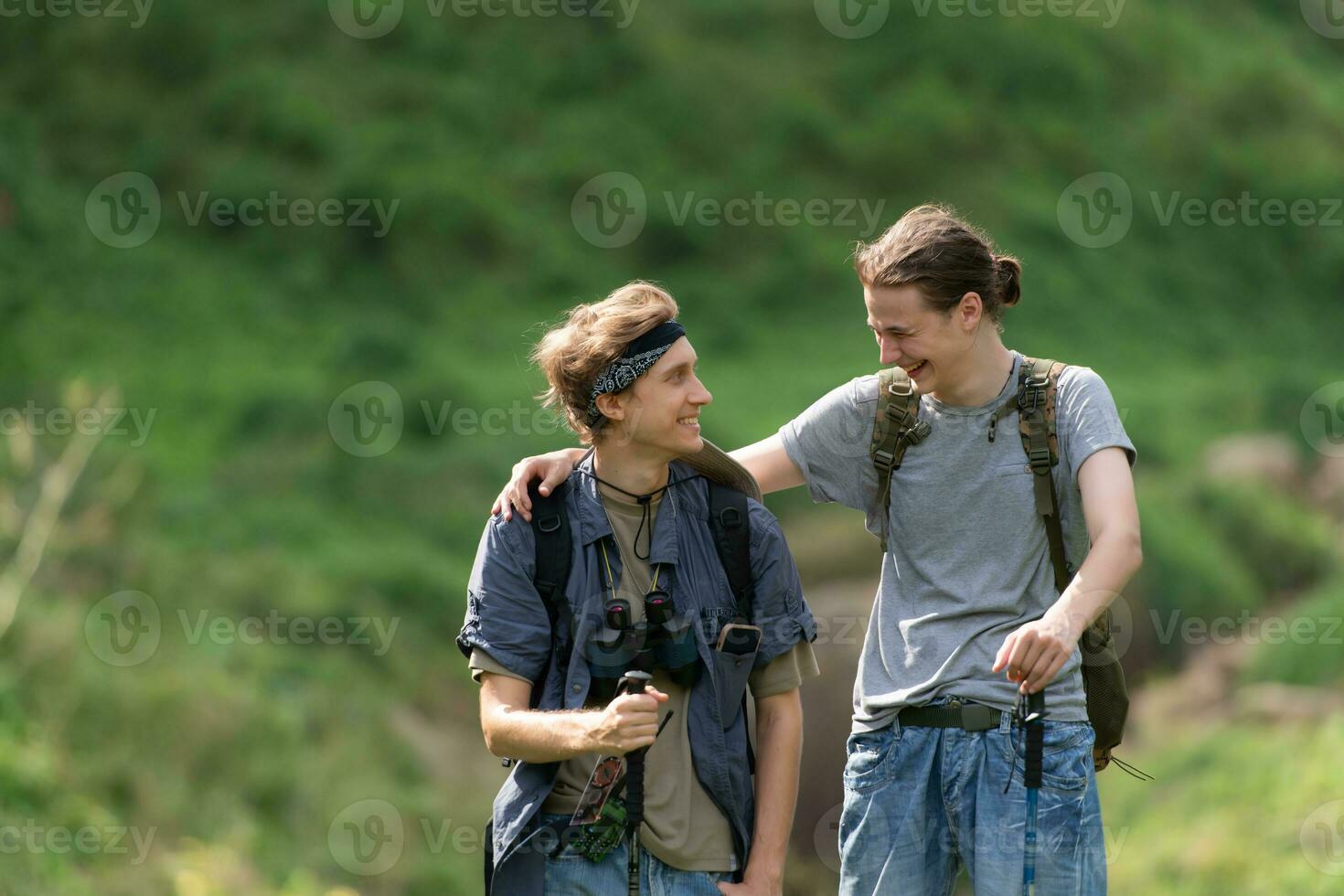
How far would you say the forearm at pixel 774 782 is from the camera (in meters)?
2.96

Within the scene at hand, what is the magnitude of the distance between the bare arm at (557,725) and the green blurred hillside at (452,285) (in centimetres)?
489

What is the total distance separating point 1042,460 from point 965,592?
31 cm

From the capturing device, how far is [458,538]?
951 cm

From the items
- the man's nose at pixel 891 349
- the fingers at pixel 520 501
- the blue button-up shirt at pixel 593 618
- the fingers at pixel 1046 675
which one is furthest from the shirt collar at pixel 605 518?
the fingers at pixel 1046 675

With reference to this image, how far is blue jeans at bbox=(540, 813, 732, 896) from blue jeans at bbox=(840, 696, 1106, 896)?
403 mm

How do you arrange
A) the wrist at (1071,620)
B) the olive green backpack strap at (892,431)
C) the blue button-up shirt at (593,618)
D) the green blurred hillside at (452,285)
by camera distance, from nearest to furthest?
the wrist at (1071,620) → the blue button-up shirt at (593,618) → the olive green backpack strap at (892,431) → the green blurred hillside at (452,285)

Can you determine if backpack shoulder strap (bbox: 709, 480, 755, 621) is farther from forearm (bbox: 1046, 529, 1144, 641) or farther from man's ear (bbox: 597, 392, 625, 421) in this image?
forearm (bbox: 1046, 529, 1144, 641)

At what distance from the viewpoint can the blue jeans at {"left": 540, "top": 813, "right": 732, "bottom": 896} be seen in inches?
113

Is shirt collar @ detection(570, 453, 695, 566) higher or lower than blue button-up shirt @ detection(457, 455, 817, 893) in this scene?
higher

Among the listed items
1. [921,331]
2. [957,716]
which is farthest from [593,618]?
[921,331]

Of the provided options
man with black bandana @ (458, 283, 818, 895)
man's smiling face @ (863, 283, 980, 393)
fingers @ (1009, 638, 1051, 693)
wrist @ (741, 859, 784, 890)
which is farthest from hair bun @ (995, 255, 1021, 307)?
wrist @ (741, 859, 784, 890)

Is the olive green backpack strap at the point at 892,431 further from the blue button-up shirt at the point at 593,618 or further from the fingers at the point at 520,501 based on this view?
the fingers at the point at 520,501

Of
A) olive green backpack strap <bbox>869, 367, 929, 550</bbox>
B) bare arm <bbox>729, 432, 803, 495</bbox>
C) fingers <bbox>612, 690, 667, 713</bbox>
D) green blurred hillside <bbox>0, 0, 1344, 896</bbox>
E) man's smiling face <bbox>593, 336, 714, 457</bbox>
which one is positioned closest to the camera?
fingers <bbox>612, 690, 667, 713</bbox>

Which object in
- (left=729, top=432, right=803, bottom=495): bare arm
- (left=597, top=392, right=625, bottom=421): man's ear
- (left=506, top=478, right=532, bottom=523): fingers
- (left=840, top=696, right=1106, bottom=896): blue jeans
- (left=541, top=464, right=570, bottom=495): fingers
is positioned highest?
(left=597, top=392, right=625, bottom=421): man's ear
